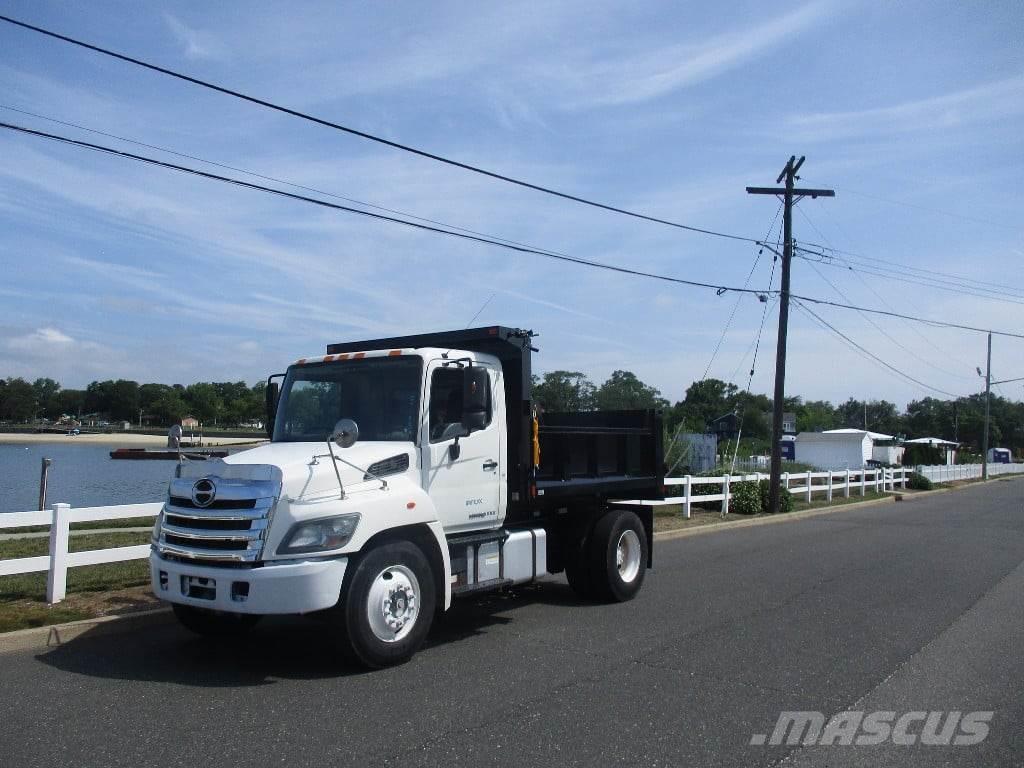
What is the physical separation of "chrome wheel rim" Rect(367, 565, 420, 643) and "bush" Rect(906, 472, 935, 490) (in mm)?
40161

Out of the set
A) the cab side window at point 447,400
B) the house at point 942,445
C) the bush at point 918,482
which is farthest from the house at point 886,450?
the cab side window at point 447,400

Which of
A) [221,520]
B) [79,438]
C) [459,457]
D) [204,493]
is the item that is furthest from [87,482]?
[79,438]

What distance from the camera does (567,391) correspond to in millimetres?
12852

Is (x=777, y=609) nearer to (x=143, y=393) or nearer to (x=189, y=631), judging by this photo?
(x=189, y=631)

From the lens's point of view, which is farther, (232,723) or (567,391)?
(567,391)

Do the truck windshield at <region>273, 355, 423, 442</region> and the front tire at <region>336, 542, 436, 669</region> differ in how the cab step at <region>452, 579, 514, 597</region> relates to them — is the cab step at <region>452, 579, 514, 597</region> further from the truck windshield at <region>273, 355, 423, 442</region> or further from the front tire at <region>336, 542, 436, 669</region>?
the truck windshield at <region>273, 355, 423, 442</region>

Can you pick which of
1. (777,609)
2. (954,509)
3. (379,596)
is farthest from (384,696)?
(954,509)

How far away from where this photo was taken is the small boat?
7055 mm

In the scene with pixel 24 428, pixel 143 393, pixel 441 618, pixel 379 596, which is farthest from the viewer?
pixel 24 428

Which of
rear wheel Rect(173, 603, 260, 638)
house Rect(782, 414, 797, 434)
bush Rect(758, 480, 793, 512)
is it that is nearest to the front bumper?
rear wheel Rect(173, 603, 260, 638)

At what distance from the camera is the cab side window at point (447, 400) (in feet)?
25.1

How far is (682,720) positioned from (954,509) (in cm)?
2564

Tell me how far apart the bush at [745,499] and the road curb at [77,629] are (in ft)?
58.2

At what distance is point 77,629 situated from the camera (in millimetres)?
7621
